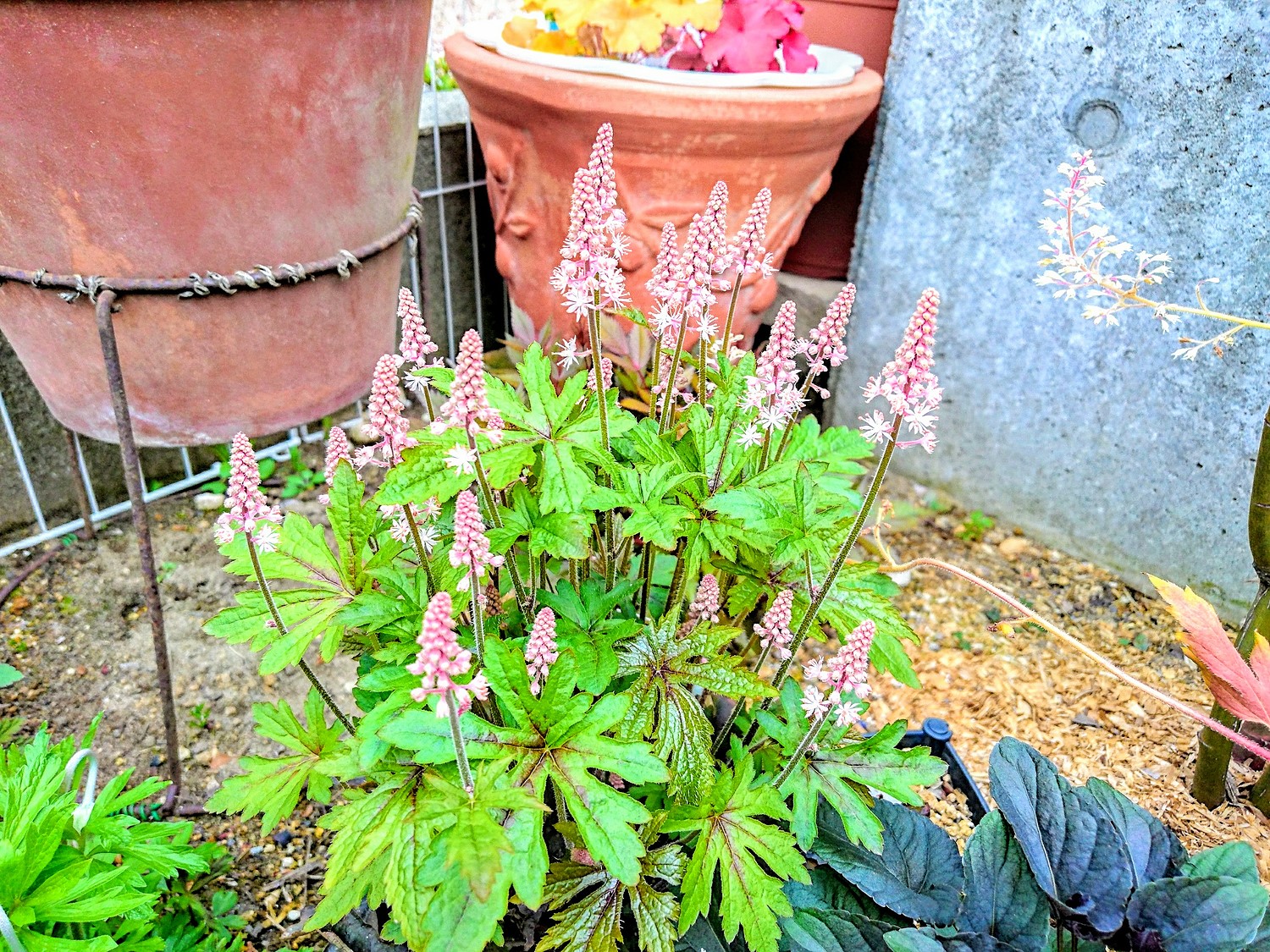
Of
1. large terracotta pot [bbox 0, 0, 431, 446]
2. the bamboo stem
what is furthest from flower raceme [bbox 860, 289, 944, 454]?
large terracotta pot [bbox 0, 0, 431, 446]

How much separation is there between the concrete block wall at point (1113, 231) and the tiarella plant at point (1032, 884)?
4.55ft

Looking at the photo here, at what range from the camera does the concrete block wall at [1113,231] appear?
7.18 feet

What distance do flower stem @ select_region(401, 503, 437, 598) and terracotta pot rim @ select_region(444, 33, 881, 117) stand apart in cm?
137

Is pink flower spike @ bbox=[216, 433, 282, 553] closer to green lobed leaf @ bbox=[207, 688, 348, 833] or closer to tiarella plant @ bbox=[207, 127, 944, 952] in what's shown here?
tiarella plant @ bbox=[207, 127, 944, 952]

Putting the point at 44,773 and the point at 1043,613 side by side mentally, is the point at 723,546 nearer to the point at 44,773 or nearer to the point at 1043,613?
the point at 44,773

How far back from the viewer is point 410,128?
1964mm

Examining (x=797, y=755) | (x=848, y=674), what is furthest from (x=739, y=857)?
(x=848, y=674)

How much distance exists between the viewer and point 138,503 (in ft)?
5.68

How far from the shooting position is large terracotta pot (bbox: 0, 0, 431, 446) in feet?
4.74

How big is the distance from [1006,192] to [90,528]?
2861mm

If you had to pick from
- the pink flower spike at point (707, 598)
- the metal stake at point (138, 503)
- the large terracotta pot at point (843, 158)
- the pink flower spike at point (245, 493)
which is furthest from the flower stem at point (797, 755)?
the large terracotta pot at point (843, 158)

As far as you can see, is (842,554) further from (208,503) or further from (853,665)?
(208,503)

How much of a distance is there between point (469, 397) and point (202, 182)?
36.4 inches

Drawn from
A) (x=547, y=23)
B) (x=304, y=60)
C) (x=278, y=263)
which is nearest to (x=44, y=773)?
(x=278, y=263)
